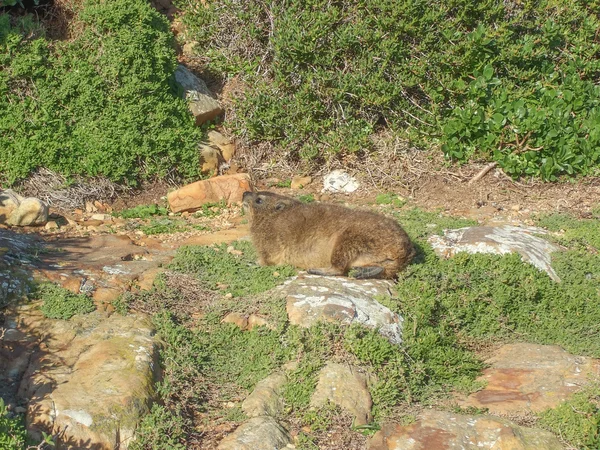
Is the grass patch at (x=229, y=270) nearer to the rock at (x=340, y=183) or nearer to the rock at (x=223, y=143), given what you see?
the rock at (x=340, y=183)

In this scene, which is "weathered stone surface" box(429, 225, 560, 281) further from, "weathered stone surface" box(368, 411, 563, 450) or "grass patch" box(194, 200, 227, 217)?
"grass patch" box(194, 200, 227, 217)

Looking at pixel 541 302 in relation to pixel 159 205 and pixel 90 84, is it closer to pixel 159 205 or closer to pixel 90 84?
pixel 159 205

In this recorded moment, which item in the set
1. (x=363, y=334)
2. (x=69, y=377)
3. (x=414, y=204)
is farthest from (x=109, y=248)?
(x=414, y=204)

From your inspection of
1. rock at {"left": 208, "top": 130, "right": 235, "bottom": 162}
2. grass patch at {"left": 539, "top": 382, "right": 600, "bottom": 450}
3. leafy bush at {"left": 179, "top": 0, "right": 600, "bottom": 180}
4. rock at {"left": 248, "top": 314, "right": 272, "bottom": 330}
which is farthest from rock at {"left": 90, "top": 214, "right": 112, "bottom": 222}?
grass patch at {"left": 539, "top": 382, "right": 600, "bottom": 450}

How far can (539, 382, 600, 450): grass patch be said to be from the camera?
207 inches

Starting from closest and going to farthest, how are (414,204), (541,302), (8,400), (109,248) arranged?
(8,400)
(541,302)
(109,248)
(414,204)

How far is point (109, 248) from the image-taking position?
754 cm

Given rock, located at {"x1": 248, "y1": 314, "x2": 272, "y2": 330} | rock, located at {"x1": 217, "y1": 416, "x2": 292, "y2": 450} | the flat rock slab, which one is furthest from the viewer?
rock, located at {"x1": 248, "y1": 314, "x2": 272, "y2": 330}

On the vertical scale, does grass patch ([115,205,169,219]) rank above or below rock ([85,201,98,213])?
below

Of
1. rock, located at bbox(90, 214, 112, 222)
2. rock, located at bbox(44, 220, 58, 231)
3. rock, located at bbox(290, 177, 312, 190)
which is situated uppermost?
rock, located at bbox(44, 220, 58, 231)

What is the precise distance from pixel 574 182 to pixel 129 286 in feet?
20.7

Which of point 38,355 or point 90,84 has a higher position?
point 90,84

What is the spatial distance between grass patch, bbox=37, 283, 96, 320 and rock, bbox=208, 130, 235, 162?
4635 millimetres

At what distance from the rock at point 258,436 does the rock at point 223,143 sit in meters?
5.70
